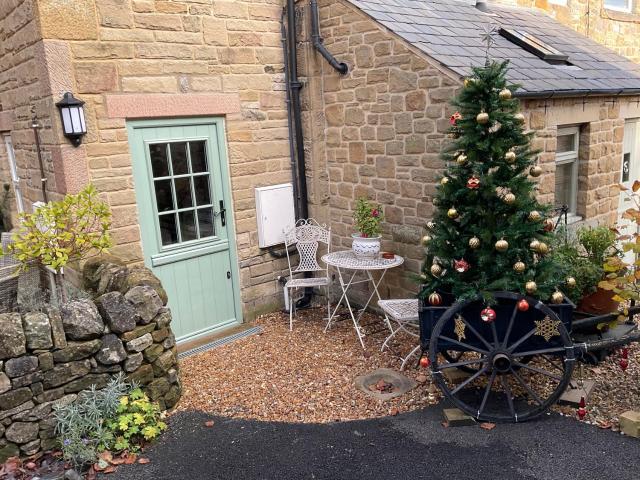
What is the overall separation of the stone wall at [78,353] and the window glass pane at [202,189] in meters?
1.59

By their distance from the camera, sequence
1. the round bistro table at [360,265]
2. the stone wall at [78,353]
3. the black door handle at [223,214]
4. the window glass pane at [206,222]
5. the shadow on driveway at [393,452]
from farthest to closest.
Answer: the black door handle at [223,214], the window glass pane at [206,222], the round bistro table at [360,265], the stone wall at [78,353], the shadow on driveway at [393,452]

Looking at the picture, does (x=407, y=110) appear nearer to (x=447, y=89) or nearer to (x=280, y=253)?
(x=447, y=89)

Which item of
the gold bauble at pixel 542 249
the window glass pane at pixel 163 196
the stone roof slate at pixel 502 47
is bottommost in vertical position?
the gold bauble at pixel 542 249

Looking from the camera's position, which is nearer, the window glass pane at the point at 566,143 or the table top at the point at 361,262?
the table top at the point at 361,262

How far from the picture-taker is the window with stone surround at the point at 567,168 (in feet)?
20.9

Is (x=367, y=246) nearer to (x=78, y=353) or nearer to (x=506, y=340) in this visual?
(x=506, y=340)

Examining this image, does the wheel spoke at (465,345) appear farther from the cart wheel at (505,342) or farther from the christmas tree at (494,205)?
the christmas tree at (494,205)

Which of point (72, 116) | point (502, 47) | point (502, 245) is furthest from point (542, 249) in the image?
point (72, 116)

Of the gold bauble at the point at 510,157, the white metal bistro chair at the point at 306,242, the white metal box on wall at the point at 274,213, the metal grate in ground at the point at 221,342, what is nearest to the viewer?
the gold bauble at the point at 510,157

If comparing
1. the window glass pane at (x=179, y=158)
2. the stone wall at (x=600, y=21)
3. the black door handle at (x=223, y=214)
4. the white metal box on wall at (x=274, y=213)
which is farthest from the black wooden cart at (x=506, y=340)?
the stone wall at (x=600, y=21)

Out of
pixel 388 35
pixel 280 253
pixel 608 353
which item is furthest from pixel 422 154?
pixel 608 353

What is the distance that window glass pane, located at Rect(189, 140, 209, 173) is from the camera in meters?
5.77

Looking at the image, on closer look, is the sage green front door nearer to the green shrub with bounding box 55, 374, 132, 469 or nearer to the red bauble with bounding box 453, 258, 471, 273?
the green shrub with bounding box 55, 374, 132, 469

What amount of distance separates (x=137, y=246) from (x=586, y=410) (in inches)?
171
